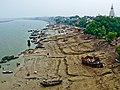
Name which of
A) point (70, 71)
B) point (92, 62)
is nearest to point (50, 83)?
point (70, 71)

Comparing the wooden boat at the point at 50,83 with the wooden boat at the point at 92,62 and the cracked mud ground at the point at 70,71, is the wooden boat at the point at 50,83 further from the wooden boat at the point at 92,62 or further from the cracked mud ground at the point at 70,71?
the wooden boat at the point at 92,62

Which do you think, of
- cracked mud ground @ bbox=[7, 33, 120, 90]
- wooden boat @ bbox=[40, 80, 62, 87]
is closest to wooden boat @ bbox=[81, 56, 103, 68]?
cracked mud ground @ bbox=[7, 33, 120, 90]

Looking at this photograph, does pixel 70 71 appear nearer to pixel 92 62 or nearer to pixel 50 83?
pixel 92 62

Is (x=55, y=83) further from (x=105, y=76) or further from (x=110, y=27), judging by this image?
(x=110, y=27)

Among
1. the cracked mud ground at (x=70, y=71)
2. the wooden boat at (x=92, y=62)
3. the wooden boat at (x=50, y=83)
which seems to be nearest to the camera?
the cracked mud ground at (x=70, y=71)

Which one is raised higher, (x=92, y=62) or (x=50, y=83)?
(x=92, y=62)

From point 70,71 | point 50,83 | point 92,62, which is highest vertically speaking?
point 92,62

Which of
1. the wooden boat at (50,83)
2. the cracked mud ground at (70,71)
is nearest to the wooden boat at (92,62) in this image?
the cracked mud ground at (70,71)

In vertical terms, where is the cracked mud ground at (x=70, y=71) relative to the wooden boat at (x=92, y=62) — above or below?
below
